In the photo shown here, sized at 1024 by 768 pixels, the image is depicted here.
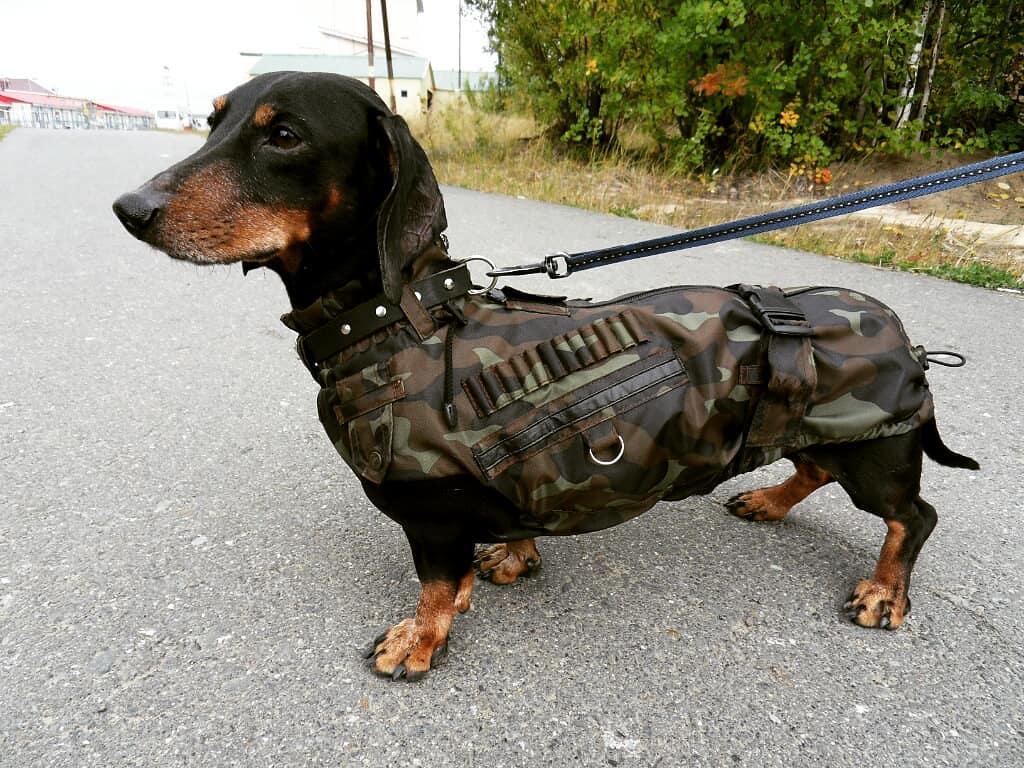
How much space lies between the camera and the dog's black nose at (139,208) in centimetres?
159

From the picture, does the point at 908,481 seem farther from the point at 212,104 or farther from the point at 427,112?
the point at 427,112

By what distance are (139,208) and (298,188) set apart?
1.20ft

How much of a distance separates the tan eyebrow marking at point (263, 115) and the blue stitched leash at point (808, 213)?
714 mm

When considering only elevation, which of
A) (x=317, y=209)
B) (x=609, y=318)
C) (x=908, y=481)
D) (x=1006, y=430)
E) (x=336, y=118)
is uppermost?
(x=336, y=118)

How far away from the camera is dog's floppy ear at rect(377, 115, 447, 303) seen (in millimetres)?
1684

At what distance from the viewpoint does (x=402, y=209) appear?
1.71 metres

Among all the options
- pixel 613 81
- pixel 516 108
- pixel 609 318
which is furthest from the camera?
pixel 516 108

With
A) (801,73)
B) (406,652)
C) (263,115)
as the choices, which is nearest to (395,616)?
(406,652)

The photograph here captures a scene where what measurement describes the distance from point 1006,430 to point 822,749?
244 cm

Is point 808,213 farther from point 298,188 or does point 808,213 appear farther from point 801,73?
point 801,73

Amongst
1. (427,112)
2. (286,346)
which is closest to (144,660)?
(286,346)

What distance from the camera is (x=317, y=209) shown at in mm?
1729

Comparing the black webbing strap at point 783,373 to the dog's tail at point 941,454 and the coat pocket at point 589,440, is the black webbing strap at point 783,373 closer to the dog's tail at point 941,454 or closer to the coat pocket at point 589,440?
the coat pocket at point 589,440

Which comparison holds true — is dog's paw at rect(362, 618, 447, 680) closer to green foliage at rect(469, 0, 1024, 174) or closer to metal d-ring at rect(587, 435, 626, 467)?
metal d-ring at rect(587, 435, 626, 467)
